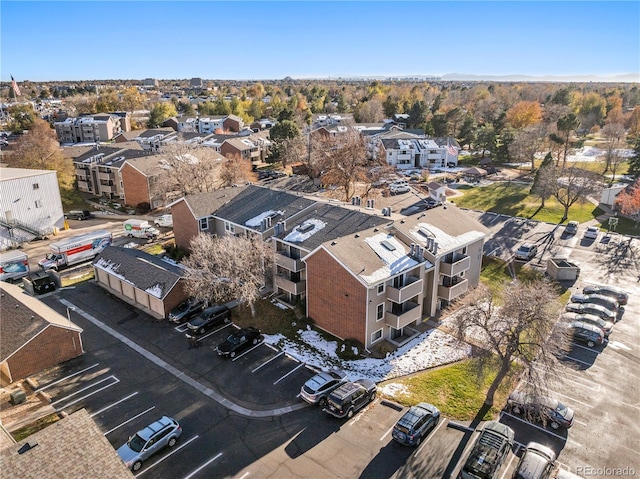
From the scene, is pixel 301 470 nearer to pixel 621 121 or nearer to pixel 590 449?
pixel 590 449

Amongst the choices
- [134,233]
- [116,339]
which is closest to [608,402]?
[116,339]

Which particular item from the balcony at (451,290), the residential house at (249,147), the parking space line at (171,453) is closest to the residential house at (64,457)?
the parking space line at (171,453)

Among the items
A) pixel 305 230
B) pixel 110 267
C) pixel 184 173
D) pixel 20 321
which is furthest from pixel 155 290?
pixel 184 173

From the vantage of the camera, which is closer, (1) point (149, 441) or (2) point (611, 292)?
(1) point (149, 441)

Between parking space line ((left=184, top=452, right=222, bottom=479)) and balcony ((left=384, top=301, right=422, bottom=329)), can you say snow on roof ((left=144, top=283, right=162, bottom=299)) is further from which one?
balcony ((left=384, top=301, right=422, bottom=329))

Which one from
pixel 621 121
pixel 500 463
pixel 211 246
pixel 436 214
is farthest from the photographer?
pixel 621 121

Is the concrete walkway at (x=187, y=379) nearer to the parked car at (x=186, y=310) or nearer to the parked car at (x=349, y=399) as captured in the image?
the parked car at (x=349, y=399)

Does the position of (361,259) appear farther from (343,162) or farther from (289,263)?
(343,162)
